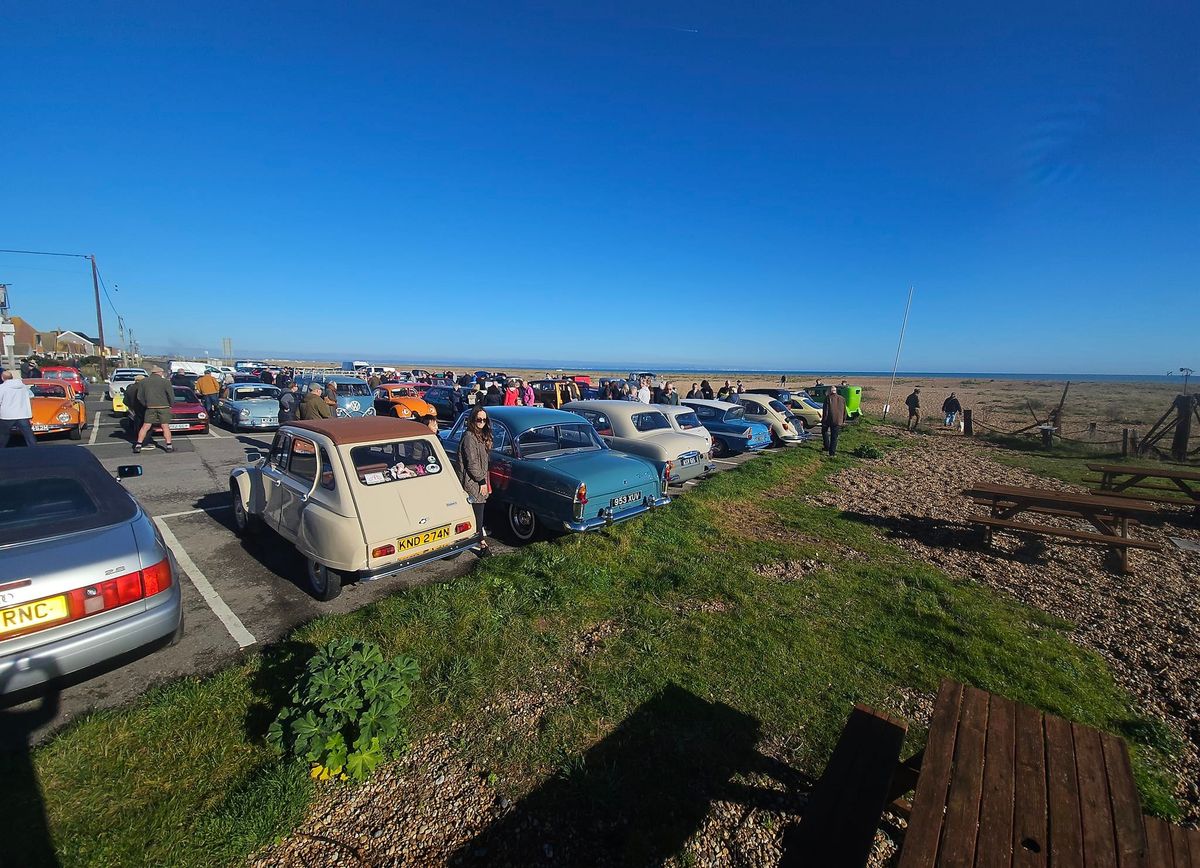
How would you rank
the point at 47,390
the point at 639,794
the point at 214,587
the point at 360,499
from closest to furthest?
the point at 639,794 → the point at 360,499 → the point at 214,587 → the point at 47,390

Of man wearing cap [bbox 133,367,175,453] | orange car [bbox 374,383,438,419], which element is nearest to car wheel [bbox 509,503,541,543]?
orange car [bbox 374,383,438,419]

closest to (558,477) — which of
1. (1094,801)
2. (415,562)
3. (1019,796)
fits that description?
(415,562)

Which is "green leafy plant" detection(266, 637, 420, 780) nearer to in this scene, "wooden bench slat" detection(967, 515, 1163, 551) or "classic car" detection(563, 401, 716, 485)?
"classic car" detection(563, 401, 716, 485)

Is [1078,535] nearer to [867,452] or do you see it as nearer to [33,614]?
[867,452]

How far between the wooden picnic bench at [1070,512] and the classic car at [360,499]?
6.94 metres

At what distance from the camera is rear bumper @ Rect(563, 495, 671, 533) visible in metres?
5.83

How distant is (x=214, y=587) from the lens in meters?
4.96

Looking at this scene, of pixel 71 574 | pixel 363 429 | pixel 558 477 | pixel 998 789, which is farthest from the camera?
pixel 558 477

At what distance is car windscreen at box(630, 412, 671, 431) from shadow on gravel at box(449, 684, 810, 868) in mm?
6225

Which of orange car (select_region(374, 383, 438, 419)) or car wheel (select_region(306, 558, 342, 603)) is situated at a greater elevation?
orange car (select_region(374, 383, 438, 419))

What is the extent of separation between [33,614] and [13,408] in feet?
30.6

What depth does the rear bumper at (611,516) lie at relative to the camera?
5.83 metres

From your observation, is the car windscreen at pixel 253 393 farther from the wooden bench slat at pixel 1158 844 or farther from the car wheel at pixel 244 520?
the wooden bench slat at pixel 1158 844

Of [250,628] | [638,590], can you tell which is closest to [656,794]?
[638,590]
